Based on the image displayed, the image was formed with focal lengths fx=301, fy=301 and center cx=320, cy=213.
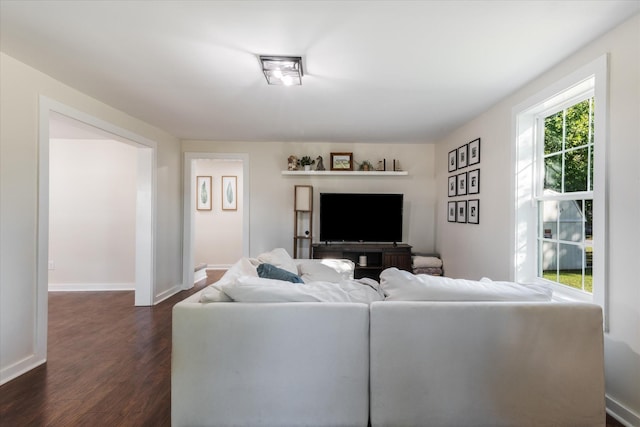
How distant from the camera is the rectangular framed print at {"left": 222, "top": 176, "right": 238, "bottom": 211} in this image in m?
6.38

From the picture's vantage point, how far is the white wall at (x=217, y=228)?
20.9 feet

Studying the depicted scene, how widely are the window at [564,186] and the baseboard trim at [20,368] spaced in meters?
4.01

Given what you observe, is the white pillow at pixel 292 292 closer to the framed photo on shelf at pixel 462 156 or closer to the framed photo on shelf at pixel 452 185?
the framed photo on shelf at pixel 462 156

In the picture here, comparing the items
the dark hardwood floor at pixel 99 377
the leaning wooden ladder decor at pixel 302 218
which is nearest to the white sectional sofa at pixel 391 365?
the dark hardwood floor at pixel 99 377

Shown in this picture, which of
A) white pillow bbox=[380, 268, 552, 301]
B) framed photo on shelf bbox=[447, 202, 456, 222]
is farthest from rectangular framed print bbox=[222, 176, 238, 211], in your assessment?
white pillow bbox=[380, 268, 552, 301]

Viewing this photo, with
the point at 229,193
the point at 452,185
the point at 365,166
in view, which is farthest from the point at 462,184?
the point at 229,193

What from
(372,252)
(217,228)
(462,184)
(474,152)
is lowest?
(372,252)

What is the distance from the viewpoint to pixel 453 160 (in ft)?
13.4

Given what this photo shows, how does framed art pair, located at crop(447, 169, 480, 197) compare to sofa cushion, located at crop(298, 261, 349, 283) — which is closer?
sofa cushion, located at crop(298, 261, 349, 283)

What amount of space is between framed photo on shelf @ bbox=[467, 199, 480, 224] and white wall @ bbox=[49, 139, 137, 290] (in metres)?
4.78

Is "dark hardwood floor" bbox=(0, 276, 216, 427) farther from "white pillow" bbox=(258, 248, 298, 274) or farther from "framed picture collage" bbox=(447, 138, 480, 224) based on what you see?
"framed picture collage" bbox=(447, 138, 480, 224)

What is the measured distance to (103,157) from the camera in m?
4.57

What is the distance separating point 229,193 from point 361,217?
10.5 feet

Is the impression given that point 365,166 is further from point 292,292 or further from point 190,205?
point 292,292
